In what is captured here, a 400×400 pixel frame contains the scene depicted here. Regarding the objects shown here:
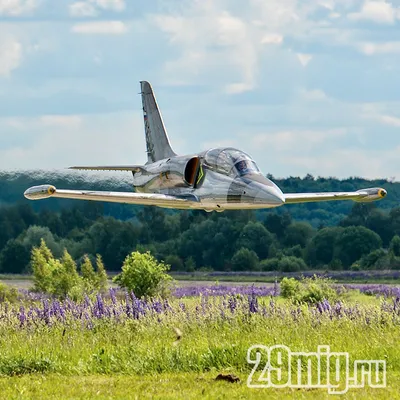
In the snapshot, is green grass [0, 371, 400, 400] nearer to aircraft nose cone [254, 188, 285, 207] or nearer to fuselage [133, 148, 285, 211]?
aircraft nose cone [254, 188, 285, 207]

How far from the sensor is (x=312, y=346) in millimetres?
18844

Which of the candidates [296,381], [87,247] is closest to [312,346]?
[296,381]

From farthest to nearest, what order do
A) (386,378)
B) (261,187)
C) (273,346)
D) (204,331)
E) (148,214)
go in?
(148,214)
(261,187)
(204,331)
(273,346)
(386,378)

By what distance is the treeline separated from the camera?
231 feet

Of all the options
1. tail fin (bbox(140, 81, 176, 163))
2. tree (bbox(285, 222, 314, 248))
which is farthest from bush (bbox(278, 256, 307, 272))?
tail fin (bbox(140, 81, 176, 163))

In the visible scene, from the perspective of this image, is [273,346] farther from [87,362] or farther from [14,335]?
[14,335]

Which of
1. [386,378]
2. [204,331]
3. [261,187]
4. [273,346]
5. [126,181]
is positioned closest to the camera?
[386,378]

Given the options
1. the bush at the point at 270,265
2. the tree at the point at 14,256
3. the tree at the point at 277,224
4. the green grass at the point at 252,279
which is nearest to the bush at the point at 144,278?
the green grass at the point at 252,279

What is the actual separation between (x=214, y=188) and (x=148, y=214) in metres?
53.6

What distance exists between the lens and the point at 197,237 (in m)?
84.2

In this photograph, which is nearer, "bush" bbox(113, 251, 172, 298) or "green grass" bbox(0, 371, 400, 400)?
"green grass" bbox(0, 371, 400, 400)

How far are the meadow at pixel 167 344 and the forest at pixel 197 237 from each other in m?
34.6

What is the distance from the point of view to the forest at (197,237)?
69.8 m

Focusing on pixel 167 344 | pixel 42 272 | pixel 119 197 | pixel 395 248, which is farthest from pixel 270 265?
pixel 167 344
